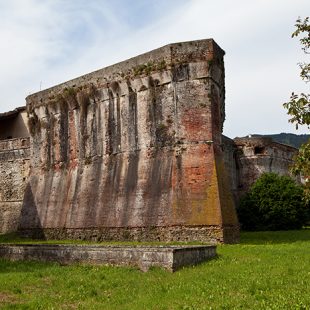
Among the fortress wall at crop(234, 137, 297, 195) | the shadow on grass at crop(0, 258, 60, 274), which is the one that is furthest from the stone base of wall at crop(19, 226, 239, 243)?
the fortress wall at crop(234, 137, 297, 195)

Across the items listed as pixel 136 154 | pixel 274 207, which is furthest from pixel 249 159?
pixel 136 154

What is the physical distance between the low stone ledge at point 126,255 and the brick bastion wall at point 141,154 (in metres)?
5.67

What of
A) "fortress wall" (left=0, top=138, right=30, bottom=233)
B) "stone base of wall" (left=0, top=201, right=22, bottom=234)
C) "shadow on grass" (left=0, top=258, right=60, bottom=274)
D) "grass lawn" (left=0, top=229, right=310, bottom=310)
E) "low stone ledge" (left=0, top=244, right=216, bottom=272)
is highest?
"fortress wall" (left=0, top=138, right=30, bottom=233)

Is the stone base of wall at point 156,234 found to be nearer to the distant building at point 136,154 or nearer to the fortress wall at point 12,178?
the distant building at point 136,154

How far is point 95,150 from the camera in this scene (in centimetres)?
2452

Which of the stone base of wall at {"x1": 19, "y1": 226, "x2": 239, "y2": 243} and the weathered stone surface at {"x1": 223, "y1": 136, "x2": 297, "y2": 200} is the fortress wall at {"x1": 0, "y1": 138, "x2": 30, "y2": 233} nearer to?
the stone base of wall at {"x1": 19, "y1": 226, "x2": 239, "y2": 243}

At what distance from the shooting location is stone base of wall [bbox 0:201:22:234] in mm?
29672

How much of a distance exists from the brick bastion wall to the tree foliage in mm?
8972

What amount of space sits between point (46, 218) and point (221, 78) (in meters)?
12.0

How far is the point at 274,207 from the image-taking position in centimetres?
2997

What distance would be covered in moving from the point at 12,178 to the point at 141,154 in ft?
39.8

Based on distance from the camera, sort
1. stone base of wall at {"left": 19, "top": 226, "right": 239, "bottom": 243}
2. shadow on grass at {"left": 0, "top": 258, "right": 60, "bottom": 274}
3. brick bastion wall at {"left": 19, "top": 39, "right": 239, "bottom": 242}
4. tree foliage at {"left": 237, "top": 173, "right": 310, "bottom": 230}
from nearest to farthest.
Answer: shadow on grass at {"left": 0, "top": 258, "right": 60, "bottom": 274}, stone base of wall at {"left": 19, "top": 226, "right": 239, "bottom": 243}, brick bastion wall at {"left": 19, "top": 39, "right": 239, "bottom": 242}, tree foliage at {"left": 237, "top": 173, "right": 310, "bottom": 230}

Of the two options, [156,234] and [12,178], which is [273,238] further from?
[12,178]

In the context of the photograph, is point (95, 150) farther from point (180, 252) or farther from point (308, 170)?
point (308, 170)
